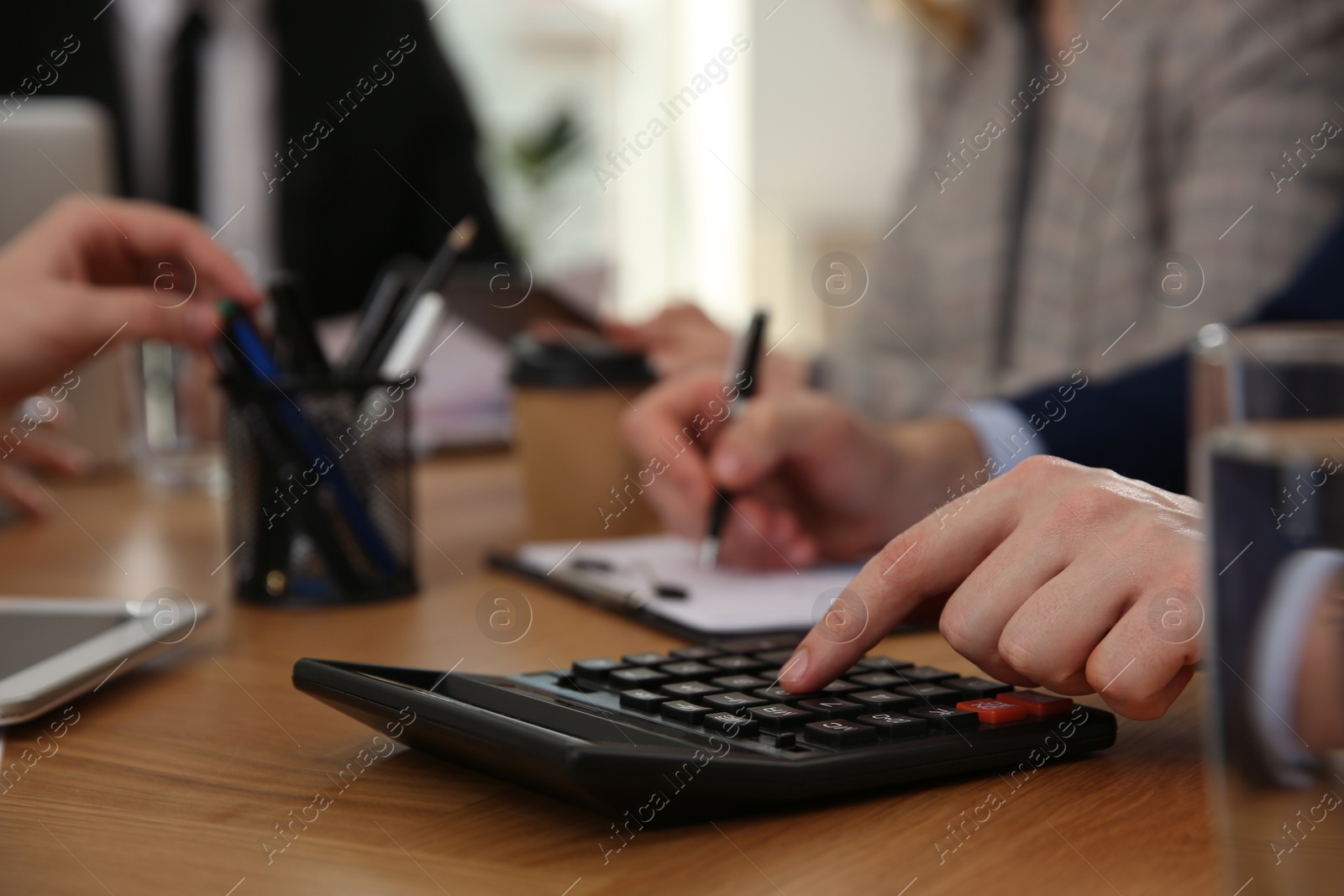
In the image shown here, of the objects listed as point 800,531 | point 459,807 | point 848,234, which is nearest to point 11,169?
point 800,531

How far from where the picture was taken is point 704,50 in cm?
426

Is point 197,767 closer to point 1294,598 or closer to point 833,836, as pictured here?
point 833,836

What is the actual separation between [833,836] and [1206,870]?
0.33 ft

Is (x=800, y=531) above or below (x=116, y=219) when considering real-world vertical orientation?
below

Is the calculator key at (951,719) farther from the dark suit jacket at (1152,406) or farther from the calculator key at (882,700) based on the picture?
the dark suit jacket at (1152,406)

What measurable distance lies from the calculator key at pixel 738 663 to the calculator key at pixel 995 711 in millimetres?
77

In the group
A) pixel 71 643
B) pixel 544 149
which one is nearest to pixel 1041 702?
pixel 71 643

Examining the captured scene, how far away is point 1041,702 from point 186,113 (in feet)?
6.88

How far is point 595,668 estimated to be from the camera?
46cm

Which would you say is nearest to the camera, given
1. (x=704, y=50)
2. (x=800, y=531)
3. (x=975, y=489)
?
(x=975, y=489)

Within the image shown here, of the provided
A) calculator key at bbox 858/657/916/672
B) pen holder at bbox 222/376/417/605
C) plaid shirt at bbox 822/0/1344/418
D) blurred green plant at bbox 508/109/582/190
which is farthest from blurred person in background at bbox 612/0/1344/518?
blurred green plant at bbox 508/109/582/190

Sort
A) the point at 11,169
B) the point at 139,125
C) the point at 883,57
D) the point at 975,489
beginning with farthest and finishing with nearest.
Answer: the point at 883,57 < the point at 139,125 < the point at 11,169 < the point at 975,489

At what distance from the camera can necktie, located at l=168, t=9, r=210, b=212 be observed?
7.08 ft

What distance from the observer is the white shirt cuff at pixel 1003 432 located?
897 millimetres
